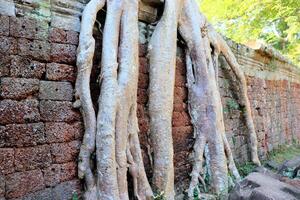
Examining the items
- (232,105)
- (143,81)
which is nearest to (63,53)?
(143,81)

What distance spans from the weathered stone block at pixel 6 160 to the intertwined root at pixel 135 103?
0.51 metres

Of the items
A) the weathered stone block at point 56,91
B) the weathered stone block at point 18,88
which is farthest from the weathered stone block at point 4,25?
the weathered stone block at point 56,91

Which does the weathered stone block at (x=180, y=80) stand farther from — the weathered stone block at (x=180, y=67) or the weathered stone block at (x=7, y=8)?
the weathered stone block at (x=7, y=8)

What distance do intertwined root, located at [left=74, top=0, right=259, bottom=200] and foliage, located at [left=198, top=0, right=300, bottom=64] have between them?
4.07 metres

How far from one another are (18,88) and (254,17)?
7.73m

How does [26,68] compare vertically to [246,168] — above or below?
above

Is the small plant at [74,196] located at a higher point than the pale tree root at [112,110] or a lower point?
lower

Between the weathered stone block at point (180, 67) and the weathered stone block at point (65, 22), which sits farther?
the weathered stone block at point (180, 67)

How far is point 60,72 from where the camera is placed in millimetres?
2664

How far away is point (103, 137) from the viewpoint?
8.45 ft

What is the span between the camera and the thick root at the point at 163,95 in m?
3.14

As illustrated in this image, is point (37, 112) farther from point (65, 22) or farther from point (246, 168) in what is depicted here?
point (246, 168)

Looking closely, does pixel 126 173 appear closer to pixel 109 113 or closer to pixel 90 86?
pixel 109 113

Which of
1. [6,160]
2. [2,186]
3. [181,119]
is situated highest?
[181,119]
